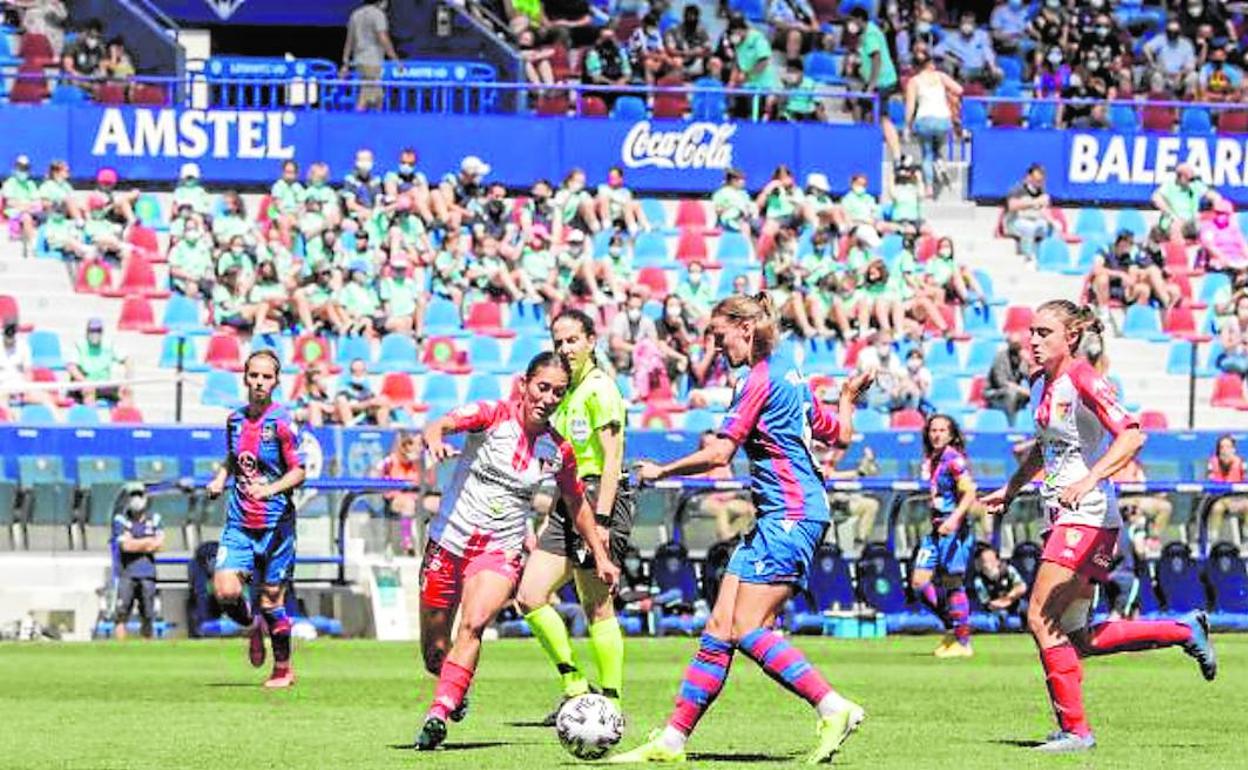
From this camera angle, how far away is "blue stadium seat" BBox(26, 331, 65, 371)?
32.3m

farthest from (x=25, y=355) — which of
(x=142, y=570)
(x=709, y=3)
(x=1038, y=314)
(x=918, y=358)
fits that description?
(x=1038, y=314)

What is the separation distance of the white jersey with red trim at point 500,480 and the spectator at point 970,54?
26864mm

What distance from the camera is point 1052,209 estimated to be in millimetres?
39750

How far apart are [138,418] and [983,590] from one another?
8.20 metres

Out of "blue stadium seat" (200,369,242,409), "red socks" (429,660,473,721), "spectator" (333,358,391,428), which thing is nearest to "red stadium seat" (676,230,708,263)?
"spectator" (333,358,391,428)

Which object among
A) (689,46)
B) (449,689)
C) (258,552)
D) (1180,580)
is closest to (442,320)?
(689,46)

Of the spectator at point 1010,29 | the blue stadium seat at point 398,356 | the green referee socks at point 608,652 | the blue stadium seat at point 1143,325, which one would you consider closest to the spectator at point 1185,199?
the blue stadium seat at point 1143,325

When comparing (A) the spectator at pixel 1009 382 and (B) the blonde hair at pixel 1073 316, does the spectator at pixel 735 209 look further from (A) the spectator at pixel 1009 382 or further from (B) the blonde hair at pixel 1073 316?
(B) the blonde hair at pixel 1073 316

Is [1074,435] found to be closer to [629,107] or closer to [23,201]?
[23,201]

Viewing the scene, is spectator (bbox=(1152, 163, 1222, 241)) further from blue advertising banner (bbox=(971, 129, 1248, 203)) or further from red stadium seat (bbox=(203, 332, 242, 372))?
red stadium seat (bbox=(203, 332, 242, 372))

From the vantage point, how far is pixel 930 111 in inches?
1516

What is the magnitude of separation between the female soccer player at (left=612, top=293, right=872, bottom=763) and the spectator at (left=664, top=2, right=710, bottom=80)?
1004 inches

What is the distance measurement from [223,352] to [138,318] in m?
1.45

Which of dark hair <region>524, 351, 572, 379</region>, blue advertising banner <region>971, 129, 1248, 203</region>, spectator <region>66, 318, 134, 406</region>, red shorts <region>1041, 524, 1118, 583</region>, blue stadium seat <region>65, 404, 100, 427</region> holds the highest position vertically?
blue advertising banner <region>971, 129, 1248, 203</region>
